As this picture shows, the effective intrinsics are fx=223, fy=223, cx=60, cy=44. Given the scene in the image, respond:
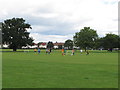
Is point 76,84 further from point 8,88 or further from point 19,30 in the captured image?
point 19,30

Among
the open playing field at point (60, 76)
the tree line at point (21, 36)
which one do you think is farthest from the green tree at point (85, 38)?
the open playing field at point (60, 76)

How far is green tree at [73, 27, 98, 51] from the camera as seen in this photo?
340 ft

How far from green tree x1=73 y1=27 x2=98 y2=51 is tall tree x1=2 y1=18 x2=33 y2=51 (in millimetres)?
23726

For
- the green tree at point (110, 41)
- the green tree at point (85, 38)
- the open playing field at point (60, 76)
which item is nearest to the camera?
the open playing field at point (60, 76)

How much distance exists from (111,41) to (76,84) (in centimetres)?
10649

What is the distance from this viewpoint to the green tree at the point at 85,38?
103650 millimetres

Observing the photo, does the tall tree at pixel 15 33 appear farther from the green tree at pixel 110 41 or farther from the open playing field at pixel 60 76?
the open playing field at pixel 60 76

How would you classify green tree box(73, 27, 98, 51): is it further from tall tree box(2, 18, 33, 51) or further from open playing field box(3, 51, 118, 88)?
open playing field box(3, 51, 118, 88)

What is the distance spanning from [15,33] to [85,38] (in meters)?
32.7

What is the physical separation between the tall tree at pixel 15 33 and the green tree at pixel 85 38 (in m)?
23.7

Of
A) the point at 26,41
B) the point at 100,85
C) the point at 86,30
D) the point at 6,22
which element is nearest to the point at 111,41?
the point at 86,30

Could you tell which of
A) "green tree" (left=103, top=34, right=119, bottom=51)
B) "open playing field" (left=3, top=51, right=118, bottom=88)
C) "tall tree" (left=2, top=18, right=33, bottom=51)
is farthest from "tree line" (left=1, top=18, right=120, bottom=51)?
"open playing field" (left=3, top=51, right=118, bottom=88)

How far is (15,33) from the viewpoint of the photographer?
92.1 m

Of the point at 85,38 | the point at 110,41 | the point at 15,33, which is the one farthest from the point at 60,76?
the point at 110,41
